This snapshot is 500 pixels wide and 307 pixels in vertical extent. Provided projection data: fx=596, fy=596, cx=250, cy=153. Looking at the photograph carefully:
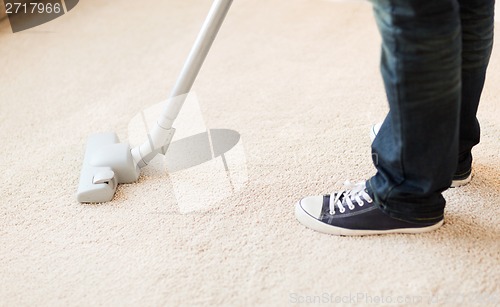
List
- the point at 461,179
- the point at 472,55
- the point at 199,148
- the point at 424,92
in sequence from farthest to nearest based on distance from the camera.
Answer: the point at 199,148 → the point at 461,179 → the point at 472,55 → the point at 424,92

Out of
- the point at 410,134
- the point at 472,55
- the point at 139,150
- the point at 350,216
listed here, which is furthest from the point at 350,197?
the point at 139,150

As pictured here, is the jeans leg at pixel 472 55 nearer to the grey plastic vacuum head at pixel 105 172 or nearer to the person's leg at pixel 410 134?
the person's leg at pixel 410 134

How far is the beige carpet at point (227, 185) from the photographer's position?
0.95 meters

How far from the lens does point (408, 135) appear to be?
877 millimetres

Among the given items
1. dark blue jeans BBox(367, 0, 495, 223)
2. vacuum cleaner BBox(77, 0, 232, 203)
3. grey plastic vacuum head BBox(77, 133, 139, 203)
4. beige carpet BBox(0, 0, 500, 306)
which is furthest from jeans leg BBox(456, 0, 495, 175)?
grey plastic vacuum head BBox(77, 133, 139, 203)

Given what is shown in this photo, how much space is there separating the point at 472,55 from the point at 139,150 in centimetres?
67

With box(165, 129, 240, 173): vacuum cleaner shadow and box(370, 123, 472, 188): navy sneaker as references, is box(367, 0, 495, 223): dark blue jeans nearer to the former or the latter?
box(370, 123, 472, 188): navy sneaker

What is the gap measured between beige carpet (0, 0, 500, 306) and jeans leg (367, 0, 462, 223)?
124mm

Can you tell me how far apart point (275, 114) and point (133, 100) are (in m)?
0.39

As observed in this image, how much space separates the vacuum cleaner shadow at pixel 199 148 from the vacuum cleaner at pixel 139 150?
56mm

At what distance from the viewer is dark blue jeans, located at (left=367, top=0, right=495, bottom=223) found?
797mm

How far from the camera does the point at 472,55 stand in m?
1.03

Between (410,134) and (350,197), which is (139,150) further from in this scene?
(410,134)

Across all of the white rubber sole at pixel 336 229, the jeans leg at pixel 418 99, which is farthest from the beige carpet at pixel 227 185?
the jeans leg at pixel 418 99
